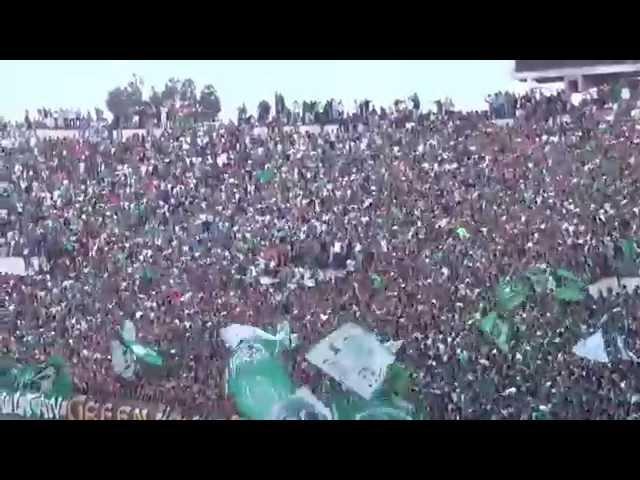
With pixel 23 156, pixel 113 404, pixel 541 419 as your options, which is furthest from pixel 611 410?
pixel 23 156

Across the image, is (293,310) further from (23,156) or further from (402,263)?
(23,156)

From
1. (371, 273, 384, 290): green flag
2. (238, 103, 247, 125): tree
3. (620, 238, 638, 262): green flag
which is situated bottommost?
(371, 273, 384, 290): green flag

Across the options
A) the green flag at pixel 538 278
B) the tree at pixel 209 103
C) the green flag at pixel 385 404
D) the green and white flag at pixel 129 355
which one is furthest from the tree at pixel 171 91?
the green flag at pixel 538 278

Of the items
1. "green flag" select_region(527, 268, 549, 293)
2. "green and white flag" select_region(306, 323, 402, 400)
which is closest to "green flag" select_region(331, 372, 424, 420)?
"green and white flag" select_region(306, 323, 402, 400)

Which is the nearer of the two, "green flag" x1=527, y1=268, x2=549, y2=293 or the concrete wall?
"green flag" x1=527, y1=268, x2=549, y2=293

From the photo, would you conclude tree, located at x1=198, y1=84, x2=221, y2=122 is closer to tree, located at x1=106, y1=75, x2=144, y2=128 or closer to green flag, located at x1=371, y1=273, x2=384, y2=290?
tree, located at x1=106, y1=75, x2=144, y2=128
